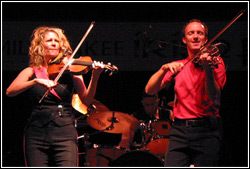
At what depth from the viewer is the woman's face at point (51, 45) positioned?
9.36 feet

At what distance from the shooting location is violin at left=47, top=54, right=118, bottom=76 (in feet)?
9.02

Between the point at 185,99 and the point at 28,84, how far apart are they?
1162mm

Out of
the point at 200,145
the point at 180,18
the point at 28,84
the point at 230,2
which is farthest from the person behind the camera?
the point at 180,18

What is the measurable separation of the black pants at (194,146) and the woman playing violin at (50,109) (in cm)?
70

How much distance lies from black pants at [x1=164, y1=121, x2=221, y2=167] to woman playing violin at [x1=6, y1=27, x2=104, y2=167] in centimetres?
70

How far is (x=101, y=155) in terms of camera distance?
15.1ft

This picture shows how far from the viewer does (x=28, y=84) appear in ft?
8.64

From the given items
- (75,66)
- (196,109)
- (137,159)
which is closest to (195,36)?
(196,109)

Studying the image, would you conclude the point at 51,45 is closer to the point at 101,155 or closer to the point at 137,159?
the point at 137,159

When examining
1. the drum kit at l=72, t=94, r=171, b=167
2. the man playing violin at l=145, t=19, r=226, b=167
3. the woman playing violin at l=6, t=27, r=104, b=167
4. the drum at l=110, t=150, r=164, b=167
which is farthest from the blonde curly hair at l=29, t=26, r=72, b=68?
the drum at l=110, t=150, r=164, b=167

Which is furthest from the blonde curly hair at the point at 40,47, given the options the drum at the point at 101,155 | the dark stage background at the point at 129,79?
the dark stage background at the point at 129,79

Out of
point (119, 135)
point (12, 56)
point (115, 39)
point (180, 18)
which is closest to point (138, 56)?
point (115, 39)

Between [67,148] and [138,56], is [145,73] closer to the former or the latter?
[138,56]

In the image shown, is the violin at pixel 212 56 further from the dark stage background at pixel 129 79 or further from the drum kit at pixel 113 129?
the dark stage background at pixel 129 79
